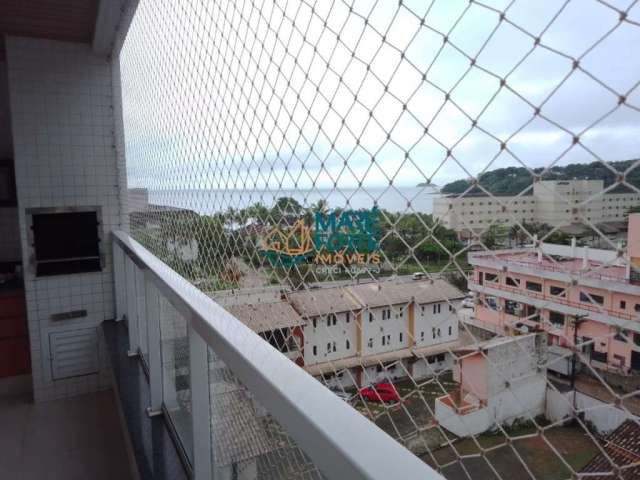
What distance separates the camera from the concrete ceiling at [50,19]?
2.49 meters

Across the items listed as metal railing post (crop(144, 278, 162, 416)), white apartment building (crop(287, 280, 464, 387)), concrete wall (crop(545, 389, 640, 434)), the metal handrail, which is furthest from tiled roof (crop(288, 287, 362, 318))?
metal railing post (crop(144, 278, 162, 416))

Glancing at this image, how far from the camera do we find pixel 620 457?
346mm

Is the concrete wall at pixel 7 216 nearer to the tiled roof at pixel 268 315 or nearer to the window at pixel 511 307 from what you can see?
the tiled roof at pixel 268 315

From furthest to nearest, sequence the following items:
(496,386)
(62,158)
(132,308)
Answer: (62,158) → (132,308) → (496,386)

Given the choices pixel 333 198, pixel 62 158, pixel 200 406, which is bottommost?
pixel 200 406

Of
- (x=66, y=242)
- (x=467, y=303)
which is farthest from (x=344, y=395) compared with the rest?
(x=66, y=242)

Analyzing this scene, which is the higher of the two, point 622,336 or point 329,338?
point 622,336

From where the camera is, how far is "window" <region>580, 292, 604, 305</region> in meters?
0.35

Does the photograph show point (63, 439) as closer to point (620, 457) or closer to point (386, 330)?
point (386, 330)

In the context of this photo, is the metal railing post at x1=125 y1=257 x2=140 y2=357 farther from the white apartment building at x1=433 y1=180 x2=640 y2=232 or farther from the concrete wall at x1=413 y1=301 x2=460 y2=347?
the white apartment building at x1=433 y1=180 x2=640 y2=232

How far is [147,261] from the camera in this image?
5.57 ft

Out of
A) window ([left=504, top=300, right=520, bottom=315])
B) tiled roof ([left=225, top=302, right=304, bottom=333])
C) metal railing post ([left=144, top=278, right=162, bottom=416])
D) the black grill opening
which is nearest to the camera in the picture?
window ([left=504, top=300, right=520, bottom=315])

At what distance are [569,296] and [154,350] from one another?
1.83 metres

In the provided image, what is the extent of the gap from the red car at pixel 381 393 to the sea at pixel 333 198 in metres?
0.25
